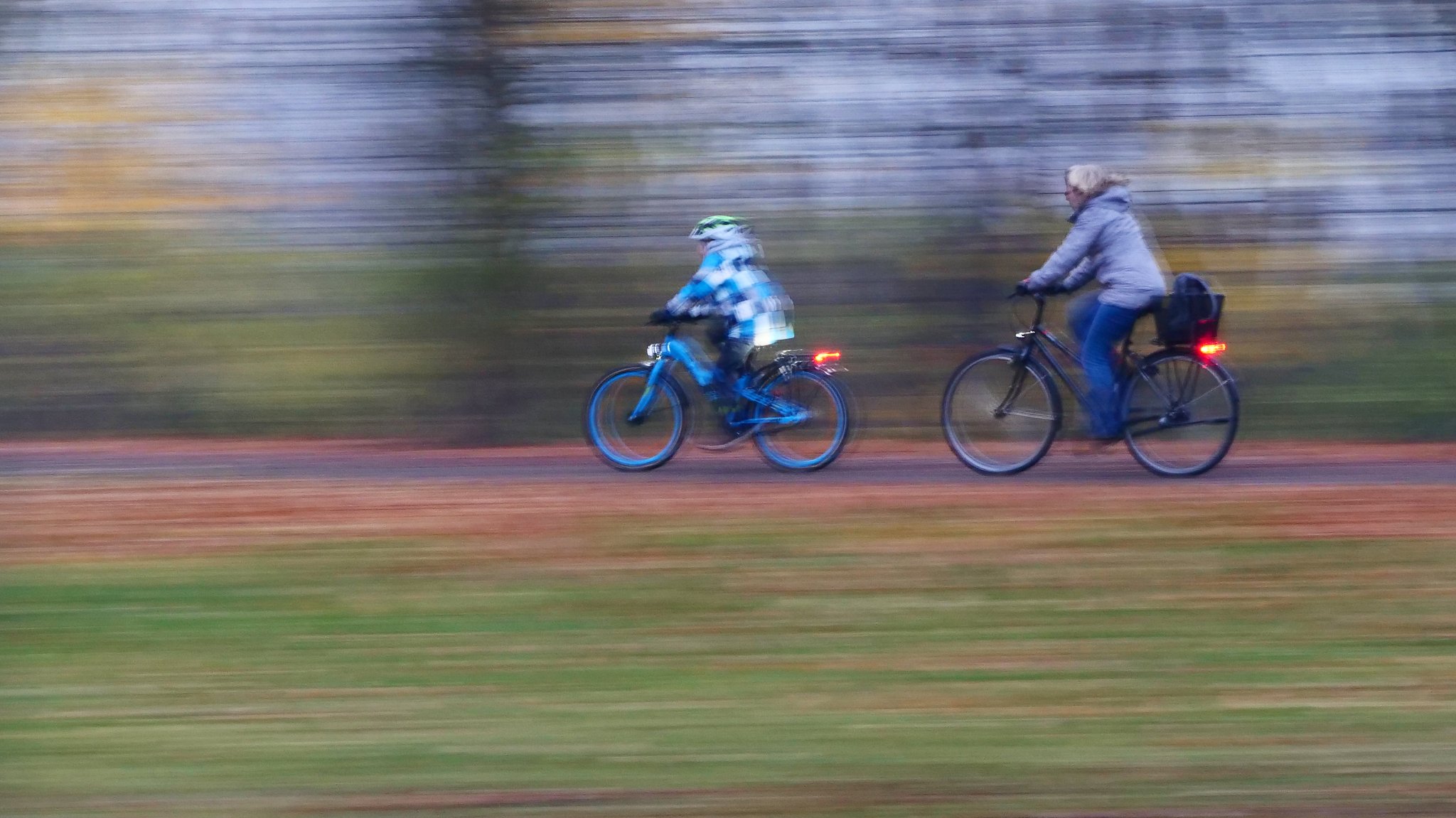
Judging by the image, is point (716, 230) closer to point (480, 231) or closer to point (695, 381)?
point (695, 381)

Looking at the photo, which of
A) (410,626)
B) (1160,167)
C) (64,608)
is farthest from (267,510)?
(1160,167)

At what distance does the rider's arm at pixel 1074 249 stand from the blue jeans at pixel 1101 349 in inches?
10.2

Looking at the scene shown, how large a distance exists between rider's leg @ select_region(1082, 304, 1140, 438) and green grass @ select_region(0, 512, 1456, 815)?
168 centimetres

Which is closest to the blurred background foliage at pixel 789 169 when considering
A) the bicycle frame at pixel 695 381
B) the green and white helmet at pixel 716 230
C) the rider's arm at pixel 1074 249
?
the bicycle frame at pixel 695 381

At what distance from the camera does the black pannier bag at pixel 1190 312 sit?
8609 millimetres

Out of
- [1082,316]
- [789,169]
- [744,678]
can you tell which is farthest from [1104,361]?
[744,678]

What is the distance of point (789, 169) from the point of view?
11.9 meters

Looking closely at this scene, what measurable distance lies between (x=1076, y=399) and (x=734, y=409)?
1.94m

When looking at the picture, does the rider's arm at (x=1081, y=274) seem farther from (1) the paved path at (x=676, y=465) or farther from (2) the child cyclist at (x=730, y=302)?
(2) the child cyclist at (x=730, y=302)

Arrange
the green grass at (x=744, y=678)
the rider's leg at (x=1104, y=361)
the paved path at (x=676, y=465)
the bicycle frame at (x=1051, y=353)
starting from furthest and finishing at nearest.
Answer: the paved path at (x=676, y=465), the bicycle frame at (x=1051, y=353), the rider's leg at (x=1104, y=361), the green grass at (x=744, y=678)

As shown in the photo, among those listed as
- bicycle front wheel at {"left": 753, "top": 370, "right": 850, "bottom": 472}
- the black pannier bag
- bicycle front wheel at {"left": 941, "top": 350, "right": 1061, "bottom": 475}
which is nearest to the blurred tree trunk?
bicycle front wheel at {"left": 753, "top": 370, "right": 850, "bottom": 472}

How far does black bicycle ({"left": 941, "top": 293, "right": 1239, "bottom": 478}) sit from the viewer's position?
348 inches

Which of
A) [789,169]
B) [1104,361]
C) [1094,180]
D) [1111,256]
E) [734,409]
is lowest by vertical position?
[1104,361]

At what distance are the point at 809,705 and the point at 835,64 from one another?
305 inches
